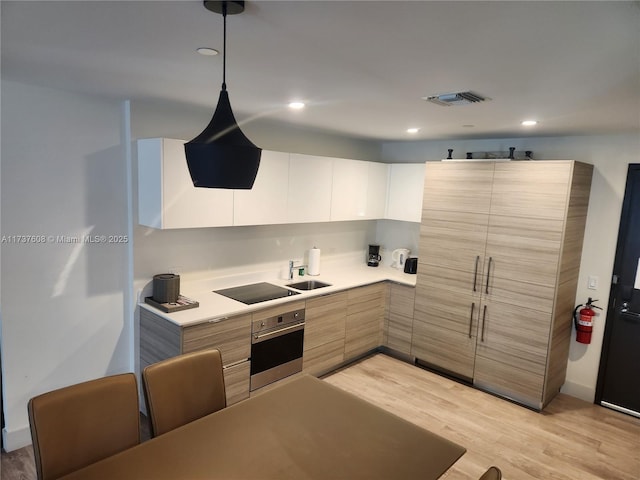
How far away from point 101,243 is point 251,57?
6.45 feet

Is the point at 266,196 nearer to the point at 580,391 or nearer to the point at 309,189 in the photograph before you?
the point at 309,189

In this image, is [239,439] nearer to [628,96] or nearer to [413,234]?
[628,96]

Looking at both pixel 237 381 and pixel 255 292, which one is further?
pixel 255 292

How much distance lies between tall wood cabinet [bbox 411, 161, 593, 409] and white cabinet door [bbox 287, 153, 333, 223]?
993mm

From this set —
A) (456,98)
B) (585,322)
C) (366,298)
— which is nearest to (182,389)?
(456,98)

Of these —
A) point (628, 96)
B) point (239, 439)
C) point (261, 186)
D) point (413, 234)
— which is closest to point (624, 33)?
point (628, 96)

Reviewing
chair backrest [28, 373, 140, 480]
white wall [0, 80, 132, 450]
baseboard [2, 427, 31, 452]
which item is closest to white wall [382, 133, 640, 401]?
white wall [0, 80, 132, 450]

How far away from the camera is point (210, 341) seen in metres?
2.97

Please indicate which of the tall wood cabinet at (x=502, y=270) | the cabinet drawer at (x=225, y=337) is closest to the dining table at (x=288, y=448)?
the cabinet drawer at (x=225, y=337)

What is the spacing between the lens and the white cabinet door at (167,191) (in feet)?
9.37

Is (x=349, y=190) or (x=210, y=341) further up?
(x=349, y=190)

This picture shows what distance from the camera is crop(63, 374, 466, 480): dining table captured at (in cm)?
156

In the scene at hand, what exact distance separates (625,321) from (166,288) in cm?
386

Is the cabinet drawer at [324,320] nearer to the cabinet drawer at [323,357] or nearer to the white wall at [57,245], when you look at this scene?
the cabinet drawer at [323,357]
